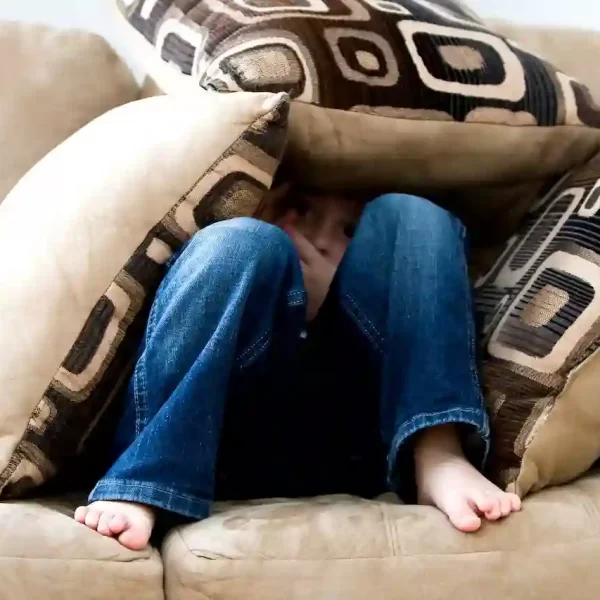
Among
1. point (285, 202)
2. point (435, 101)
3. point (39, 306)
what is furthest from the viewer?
point (285, 202)

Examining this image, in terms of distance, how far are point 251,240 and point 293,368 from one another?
15 centimetres

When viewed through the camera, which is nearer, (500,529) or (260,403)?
(500,529)

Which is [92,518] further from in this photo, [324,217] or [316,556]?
[324,217]

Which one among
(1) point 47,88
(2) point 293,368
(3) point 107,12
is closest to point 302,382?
(2) point 293,368

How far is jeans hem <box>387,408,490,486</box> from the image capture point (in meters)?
0.73

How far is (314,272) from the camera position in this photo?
37.0 inches

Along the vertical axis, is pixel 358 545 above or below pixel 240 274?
below

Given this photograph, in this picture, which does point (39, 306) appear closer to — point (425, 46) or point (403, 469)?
point (403, 469)

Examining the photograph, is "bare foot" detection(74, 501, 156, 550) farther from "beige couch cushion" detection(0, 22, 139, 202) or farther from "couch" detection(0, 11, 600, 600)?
"beige couch cushion" detection(0, 22, 139, 202)

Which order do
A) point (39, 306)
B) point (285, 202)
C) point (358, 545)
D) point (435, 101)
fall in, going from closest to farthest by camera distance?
point (358, 545), point (39, 306), point (435, 101), point (285, 202)

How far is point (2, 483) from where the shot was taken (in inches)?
26.8

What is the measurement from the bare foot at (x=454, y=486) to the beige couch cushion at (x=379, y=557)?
1 centimetres

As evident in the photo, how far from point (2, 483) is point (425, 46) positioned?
0.62m

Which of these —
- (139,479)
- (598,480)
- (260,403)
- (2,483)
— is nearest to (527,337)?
(598,480)
